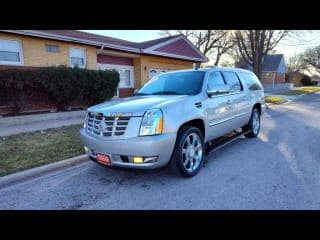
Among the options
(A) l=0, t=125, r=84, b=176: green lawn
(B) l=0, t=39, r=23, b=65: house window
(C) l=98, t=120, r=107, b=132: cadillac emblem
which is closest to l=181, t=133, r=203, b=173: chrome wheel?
(C) l=98, t=120, r=107, b=132: cadillac emblem

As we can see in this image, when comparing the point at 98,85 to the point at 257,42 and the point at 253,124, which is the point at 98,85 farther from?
the point at 257,42

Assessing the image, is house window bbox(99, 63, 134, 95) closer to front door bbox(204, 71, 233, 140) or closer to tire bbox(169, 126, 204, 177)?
front door bbox(204, 71, 233, 140)

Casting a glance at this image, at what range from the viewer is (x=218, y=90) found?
188 inches

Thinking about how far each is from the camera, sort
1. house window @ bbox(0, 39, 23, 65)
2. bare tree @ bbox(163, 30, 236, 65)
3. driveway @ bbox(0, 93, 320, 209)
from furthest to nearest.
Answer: bare tree @ bbox(163, 30, 236, 65), house window @ bbox(0, 39, 23, 65), driveway @ bbox(0, 93, 320, 209)

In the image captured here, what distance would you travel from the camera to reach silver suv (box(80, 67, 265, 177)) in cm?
353

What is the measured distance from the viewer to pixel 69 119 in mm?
10000

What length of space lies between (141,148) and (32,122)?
23.6 feet

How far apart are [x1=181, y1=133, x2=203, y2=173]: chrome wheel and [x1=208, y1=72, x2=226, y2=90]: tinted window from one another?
110 centimetres

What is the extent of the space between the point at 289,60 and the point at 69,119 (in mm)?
75070

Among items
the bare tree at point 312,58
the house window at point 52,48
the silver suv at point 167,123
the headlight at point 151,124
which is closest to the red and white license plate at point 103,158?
the silver suv at point 167,123

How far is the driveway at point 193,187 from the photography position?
10.6 ft

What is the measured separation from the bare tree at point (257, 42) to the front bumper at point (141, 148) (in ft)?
62.6
